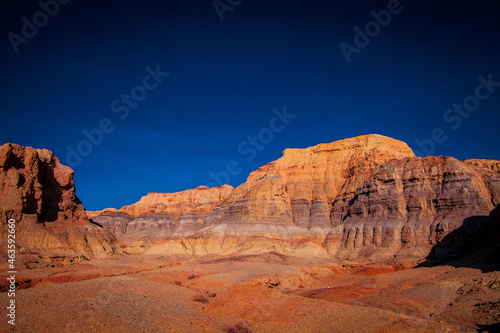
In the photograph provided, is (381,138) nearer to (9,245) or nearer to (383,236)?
(383,236)

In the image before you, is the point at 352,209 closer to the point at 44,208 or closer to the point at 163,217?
the point at 44,208

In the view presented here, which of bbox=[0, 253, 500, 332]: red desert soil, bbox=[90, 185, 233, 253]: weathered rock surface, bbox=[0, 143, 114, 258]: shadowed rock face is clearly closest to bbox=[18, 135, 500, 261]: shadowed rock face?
bbox=[90, 185, 233, 253]: weathered rock surface

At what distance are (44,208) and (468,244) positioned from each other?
62.0 m

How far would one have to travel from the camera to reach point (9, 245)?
3716cm

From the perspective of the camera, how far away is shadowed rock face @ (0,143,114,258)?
138 ft

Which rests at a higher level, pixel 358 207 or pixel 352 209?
pixel 358 207

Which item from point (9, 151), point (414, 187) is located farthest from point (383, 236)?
point (9, 151)

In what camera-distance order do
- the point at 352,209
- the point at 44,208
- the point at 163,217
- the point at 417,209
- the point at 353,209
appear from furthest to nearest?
the point at 163,217 < the point at 352,209 < the point at 353,209 < the point at 417,209 < the point at 44,208

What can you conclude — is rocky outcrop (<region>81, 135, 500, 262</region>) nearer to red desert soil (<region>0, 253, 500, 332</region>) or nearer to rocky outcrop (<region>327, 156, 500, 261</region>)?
rocky outcrop (<region>327, 156, 500, 261</region>)

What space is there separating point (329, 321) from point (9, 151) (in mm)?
47834

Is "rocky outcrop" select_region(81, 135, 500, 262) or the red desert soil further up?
"rocky outcrop" select_region(81, 135, 500, 262)

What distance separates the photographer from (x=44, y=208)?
50062mm

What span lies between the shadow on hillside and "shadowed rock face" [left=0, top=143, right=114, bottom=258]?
159 ft

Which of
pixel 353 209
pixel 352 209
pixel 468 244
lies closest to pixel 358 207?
pixel 353 209
